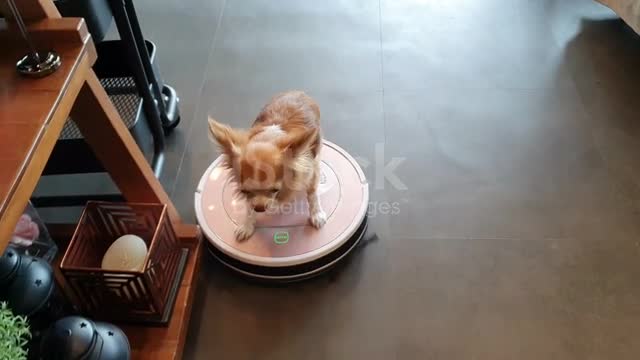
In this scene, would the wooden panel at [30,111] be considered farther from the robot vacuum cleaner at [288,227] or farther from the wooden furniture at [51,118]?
the robot vacuum cleaner at [288,227]

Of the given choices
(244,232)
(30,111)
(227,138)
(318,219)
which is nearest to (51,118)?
(30,111)

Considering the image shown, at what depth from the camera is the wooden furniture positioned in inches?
36.6

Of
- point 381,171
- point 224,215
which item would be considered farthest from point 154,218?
point 381,171

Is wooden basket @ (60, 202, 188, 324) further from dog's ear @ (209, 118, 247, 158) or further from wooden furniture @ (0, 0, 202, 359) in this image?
dog's ear @ (209, 118, 247, 158)

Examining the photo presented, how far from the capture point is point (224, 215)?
181 cm

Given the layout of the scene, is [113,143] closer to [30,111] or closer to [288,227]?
[30,111]

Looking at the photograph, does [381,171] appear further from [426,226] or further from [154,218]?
[154,218]

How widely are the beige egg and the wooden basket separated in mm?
35

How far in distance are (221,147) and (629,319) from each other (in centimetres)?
137

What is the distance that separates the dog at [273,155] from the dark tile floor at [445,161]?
39cm

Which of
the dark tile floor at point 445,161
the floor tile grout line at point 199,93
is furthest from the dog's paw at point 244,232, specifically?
the floor tile grout line at point 199,93

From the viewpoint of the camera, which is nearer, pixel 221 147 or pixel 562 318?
pixel 221 147

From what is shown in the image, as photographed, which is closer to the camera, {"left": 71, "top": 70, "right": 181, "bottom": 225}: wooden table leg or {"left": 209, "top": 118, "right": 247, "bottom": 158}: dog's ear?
{"left": 71, "top": 70, "right": 181, "bottom": 225}: wooden table leg

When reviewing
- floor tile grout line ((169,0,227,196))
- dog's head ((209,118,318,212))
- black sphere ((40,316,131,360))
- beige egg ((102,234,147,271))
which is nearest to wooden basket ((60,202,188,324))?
beige egg ((102,234,147,271))
